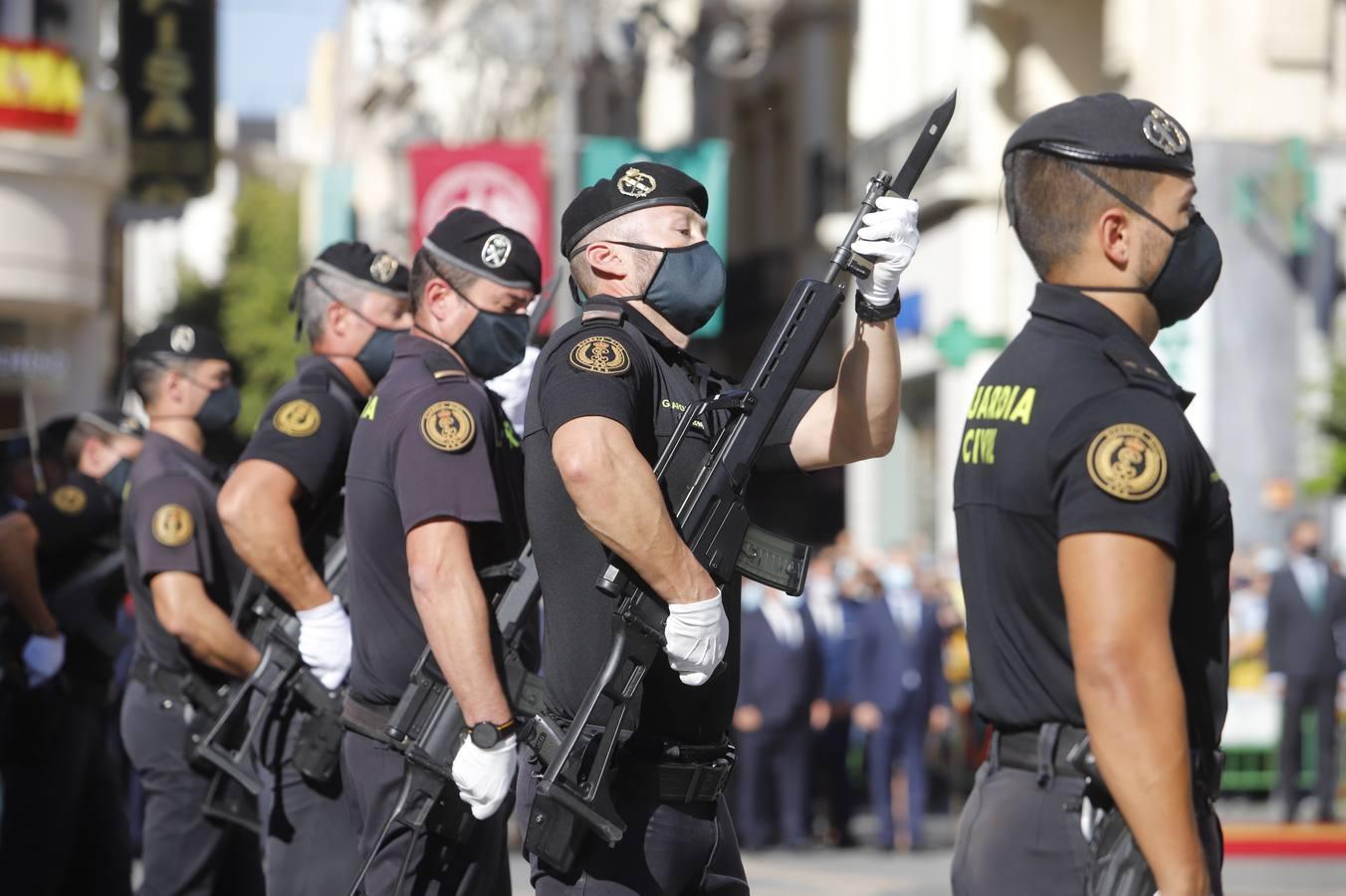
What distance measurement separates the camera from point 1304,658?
1526cm

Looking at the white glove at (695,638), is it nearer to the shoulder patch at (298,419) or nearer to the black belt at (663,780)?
the black belt at (663,780)

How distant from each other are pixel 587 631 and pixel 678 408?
0.49m

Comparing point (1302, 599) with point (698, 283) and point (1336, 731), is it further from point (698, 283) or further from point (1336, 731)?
point (698, 283)

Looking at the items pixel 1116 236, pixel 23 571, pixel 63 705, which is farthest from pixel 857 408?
pixel 23 571

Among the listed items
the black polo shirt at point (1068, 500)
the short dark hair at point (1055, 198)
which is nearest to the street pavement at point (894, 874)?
the black polo shirt at point (1068, 500)

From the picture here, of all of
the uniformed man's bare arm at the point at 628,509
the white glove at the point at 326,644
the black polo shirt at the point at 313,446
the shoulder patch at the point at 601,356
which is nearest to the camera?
the uniformed man's bare arm at the point at 628,509

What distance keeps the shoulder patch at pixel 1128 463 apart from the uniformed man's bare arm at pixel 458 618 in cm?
194

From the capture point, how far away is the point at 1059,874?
3592mm

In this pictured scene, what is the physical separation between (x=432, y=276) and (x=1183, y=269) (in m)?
2.50

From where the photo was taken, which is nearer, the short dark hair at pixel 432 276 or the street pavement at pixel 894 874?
the short dark hair at pixel 432 276

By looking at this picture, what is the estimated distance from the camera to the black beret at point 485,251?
569 centimetres

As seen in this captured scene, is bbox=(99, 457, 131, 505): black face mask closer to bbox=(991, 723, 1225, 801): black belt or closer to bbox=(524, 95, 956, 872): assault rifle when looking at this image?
bbox=(524, 95, 956, 872): assault rifle

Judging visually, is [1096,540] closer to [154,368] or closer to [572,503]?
[572,503]

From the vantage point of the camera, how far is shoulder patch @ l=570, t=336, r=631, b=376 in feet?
14.2
